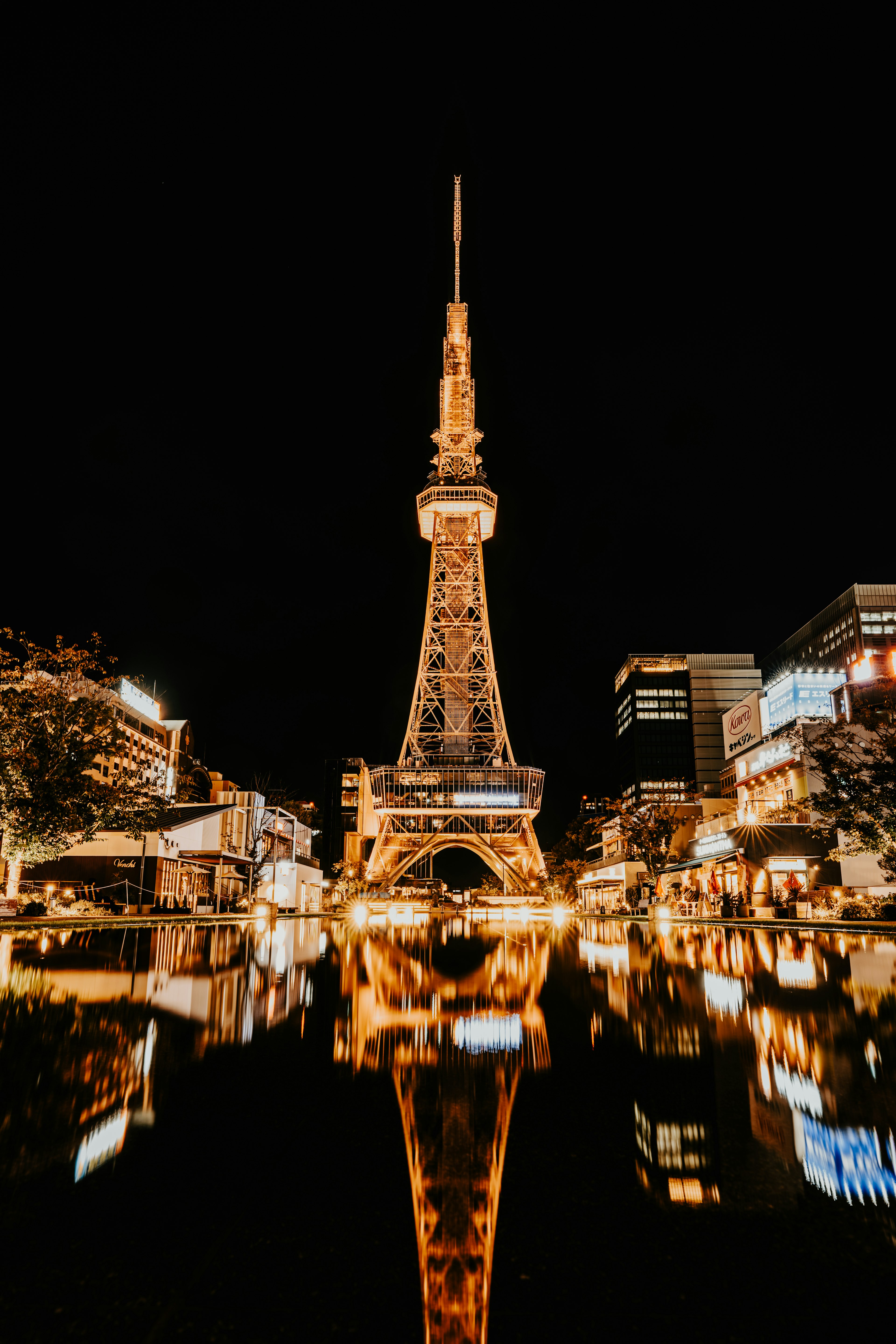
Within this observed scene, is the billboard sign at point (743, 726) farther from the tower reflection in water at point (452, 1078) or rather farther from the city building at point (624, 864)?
the tower reflection in water at point (452, 1078)

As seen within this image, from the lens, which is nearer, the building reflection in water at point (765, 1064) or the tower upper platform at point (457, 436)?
the building reflection in water at point (765, 1064)

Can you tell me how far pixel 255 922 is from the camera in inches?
1666

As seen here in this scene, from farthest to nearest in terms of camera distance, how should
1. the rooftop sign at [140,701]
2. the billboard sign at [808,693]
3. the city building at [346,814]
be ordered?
the city building at [346,814], the rooftop sign at [140,701], the billboard sign at [808,693]

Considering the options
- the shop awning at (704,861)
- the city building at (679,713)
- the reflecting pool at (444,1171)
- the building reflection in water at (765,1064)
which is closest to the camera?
the reflecting pool at (444,1171)

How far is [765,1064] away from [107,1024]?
6.82m

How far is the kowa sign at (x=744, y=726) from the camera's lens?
7719cm

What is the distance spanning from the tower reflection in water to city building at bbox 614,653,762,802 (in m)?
162

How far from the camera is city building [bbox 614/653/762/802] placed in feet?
566

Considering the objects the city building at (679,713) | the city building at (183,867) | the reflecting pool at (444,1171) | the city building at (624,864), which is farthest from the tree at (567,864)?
the reflecting pool at (444,1171)

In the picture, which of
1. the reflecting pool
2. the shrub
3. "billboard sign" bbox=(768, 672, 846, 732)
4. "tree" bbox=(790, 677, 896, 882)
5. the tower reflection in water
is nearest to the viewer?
the reflecting pool

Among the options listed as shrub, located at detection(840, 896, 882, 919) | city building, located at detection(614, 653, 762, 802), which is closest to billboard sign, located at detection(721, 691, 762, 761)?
shrub, located at detection(840, 896, 882, 919)

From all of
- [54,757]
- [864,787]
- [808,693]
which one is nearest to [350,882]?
[808,693]

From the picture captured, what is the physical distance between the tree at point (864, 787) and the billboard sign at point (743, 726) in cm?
3866

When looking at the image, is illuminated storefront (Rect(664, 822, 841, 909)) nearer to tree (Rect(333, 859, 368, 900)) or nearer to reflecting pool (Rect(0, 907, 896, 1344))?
tree (Rect(333, 859, 368, 900))
